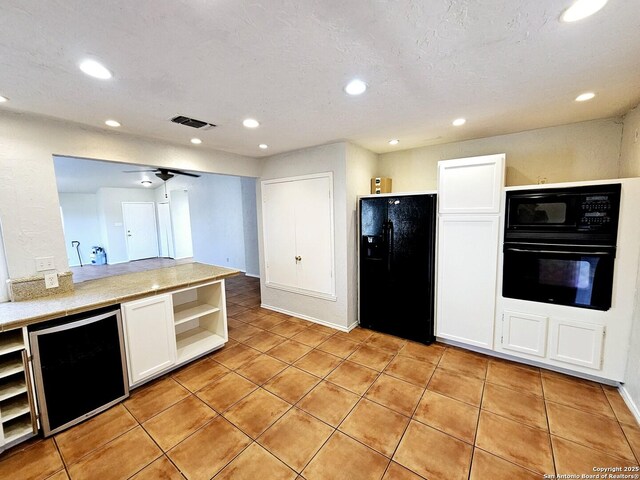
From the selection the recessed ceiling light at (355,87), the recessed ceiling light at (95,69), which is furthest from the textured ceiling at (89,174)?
the recessed ceiling light at (355,87)

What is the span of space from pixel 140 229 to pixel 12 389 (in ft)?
26.5

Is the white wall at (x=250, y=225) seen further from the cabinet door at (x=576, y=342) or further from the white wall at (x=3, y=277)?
the cabinet door at (x=576, y=342)

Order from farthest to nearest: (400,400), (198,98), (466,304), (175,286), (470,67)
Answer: (466,304), (175,286), (400,400), (198,98), (470,67)

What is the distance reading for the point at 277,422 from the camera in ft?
6.39

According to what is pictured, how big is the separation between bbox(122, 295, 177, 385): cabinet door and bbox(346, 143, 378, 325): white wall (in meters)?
2.04

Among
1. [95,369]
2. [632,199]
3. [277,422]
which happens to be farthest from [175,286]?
[632,199]

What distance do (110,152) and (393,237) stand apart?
3.13 metres

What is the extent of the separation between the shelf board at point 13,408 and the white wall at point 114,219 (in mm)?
7638

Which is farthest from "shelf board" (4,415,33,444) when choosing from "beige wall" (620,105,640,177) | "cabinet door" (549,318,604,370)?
"beige wall" (620,105,640,177)

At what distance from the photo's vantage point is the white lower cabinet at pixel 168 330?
2.23 metres

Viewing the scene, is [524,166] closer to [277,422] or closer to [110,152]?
[277,422]

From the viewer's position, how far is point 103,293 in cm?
225

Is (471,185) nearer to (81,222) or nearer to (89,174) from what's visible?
(89,174)

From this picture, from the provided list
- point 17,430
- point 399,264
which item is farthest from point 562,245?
→ point 17,430
